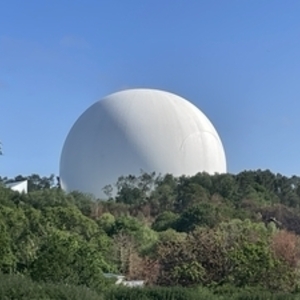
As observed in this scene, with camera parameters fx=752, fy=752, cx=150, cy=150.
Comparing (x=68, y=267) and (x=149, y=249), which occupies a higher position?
(x=149, y=249)

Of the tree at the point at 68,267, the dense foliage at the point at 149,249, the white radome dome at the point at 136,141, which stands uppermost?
the white radome dome at the point at 136,141

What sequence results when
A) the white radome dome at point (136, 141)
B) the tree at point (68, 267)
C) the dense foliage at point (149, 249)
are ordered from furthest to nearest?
the white radome dome at point (136, 141)
the dense foliage at point (149, 249)
the tree at point (68, 267)

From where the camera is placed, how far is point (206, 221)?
33719 millimetres

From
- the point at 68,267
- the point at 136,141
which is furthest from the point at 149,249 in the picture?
the point at 136,141

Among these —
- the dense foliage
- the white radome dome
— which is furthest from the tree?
the white radome dome

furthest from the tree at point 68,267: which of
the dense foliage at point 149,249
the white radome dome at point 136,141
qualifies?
the white radome dome at point 136,141

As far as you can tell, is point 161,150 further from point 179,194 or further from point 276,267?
point 276,267

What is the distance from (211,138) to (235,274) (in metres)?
44.0

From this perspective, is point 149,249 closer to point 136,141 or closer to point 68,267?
point 68,267

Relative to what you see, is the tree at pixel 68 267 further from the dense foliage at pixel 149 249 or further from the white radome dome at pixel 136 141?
the white radome dome at pixel 136 141

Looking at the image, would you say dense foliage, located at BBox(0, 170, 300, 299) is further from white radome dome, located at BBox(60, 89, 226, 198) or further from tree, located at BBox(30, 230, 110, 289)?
white radome dome, located at BBox(60, 89, 226, 198)

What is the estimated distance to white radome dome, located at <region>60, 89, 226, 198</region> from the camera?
193ft

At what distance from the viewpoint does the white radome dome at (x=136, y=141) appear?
193 ft

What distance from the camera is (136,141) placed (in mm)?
58594
